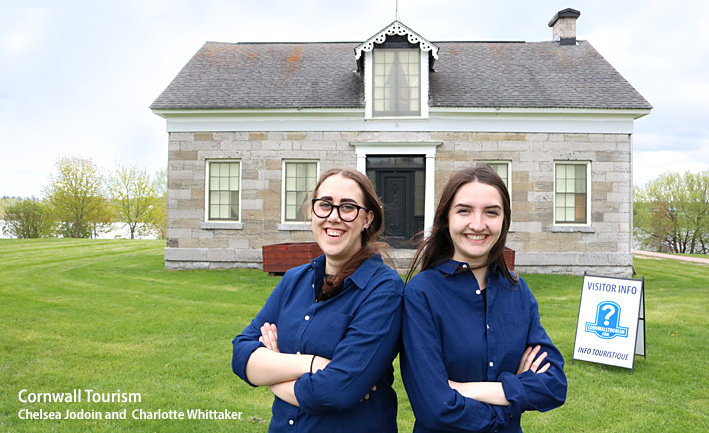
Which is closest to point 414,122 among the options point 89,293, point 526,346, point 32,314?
point 89,293

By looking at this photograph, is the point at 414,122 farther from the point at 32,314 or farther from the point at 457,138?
the point at 32,314

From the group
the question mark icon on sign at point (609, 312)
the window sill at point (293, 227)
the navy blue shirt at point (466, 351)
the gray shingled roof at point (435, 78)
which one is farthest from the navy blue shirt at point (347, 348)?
the gray shingled roof at point (435, 78)

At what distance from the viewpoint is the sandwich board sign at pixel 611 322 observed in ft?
19.4

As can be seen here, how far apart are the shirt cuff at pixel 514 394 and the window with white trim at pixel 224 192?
13136 millimetres

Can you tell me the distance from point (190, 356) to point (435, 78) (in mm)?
11735

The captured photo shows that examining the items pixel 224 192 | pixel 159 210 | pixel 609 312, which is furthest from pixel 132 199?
pixel 609 312

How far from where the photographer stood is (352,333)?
2.15 meters

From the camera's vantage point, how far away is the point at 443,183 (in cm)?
1409

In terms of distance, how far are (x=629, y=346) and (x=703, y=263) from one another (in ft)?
55.5

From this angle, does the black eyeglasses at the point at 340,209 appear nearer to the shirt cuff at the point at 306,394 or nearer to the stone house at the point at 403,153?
the shirt cuff at the point at 306,394

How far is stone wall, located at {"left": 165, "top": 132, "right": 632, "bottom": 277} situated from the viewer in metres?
14.0

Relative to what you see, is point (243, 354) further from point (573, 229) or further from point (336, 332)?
point (573, 229)

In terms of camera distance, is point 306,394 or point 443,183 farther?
point 443,183

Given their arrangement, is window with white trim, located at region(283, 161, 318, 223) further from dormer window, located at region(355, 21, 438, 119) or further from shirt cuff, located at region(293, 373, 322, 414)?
shirt cuff, located at region(293, 373, 322, 414)
